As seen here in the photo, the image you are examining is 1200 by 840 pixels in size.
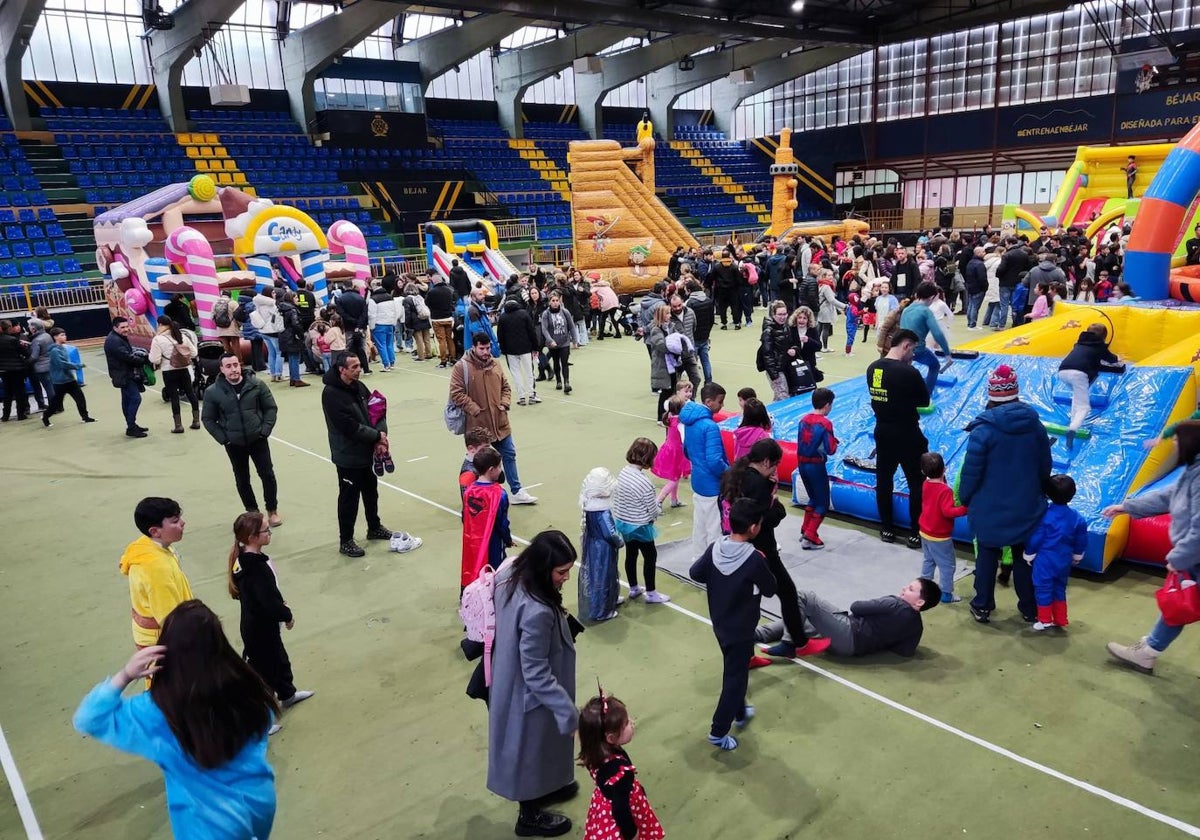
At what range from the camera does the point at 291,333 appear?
1298 centimetres

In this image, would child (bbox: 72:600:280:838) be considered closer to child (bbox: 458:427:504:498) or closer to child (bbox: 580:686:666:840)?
child (bbox: 580:686:666:840)

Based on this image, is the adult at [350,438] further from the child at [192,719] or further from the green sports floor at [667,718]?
the child at [192,719]

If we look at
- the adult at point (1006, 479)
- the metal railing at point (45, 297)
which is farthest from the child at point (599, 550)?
the metal railing at point (45, 297)

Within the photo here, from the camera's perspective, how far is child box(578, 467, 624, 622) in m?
4.97

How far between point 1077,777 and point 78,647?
18.3 feet

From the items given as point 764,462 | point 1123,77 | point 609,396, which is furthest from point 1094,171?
point 764,462

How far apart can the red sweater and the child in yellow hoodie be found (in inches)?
159

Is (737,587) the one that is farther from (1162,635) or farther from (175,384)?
(175,384)

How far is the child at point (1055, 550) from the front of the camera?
15.3ft

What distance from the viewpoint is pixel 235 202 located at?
16.8 m

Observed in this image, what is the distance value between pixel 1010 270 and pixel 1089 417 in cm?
869

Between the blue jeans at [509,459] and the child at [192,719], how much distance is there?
4.59 metres

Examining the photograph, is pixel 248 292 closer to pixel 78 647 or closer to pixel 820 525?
pixel 78 647

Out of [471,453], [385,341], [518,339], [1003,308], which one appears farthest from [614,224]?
[471,453]
